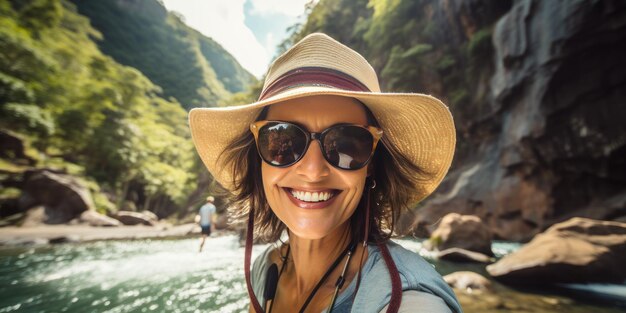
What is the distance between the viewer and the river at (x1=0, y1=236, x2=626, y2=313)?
3.82 meters

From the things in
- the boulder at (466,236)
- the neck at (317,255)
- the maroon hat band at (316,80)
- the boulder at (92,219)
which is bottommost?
the boulder at (92,219)

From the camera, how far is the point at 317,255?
1457 millimetres

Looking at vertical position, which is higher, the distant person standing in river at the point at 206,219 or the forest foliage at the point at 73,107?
the forest foliage at the point at 73,107

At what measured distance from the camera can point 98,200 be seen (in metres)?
18.0

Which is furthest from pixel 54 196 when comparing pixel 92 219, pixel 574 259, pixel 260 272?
→ pixel 574 259

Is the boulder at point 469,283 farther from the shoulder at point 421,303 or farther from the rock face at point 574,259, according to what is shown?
the shoulder at point 421,303

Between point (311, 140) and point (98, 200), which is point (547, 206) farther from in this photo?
point (98, 200)

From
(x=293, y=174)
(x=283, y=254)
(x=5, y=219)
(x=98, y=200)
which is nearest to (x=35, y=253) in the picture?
(x=5, y=219)

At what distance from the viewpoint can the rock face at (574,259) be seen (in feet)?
14.7

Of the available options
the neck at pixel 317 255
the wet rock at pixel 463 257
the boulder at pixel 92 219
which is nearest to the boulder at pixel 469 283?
the wet rock at pixel 463 257

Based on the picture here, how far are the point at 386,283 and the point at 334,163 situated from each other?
530mm

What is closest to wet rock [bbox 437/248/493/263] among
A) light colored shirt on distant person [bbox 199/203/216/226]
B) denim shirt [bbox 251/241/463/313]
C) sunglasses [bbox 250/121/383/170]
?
denim shirt [bbox 251/241/463/313]

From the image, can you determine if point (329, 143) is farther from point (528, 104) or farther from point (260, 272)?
point (528, 104)

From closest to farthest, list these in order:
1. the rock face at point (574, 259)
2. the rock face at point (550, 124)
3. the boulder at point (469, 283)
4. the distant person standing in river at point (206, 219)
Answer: the boulder at point (469, 283), the rock face at point (574, 259), the rock face at point (550, 124), the distant person standing in river at point (206, 219)
